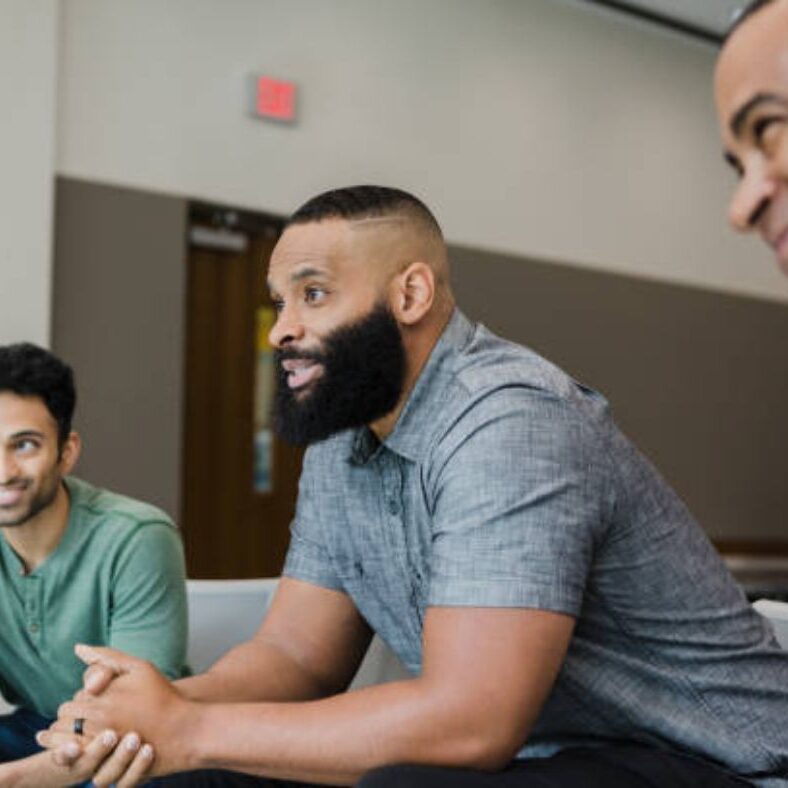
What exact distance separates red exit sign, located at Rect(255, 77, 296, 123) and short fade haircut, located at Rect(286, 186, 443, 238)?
10.1 feet

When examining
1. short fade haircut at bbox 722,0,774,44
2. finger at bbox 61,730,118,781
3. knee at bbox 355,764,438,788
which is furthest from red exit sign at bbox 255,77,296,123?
short fade haircut at bbox 722,0,774,44

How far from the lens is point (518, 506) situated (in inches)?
49.6

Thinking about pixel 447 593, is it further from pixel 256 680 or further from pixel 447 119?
pixel 447 119

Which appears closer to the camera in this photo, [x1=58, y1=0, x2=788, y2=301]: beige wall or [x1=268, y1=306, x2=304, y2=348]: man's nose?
[x1=268, y1=306, x2=304, y2=348]: man's nose

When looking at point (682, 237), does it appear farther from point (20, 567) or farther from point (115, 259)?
point (20, 567)

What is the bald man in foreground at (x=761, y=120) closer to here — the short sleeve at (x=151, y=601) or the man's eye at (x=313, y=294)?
the man's eye at (x=313, y=294)

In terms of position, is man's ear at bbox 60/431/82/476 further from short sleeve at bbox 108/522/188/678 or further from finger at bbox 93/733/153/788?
finger at bbox 93/733/153/788

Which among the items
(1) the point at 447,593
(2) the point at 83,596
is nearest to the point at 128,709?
(1) the point at 447,593

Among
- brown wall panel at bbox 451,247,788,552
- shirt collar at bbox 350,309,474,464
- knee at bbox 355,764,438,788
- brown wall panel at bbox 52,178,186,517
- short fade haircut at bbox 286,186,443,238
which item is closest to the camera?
knee at bbox 355,764,438,788

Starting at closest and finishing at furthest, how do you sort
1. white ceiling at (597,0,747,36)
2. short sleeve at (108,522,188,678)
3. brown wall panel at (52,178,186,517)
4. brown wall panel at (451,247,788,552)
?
short sleeve at (108,522,188,678), brown wall panel at (52,178,186,517), brown wall panel at (451,247,788,552), white ceiling at (597,0,747,36)

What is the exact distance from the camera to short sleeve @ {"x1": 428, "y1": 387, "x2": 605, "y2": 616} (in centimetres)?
124

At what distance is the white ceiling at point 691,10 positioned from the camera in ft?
18.4

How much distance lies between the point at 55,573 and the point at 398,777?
3.44 feet

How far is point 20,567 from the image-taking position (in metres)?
2.10
